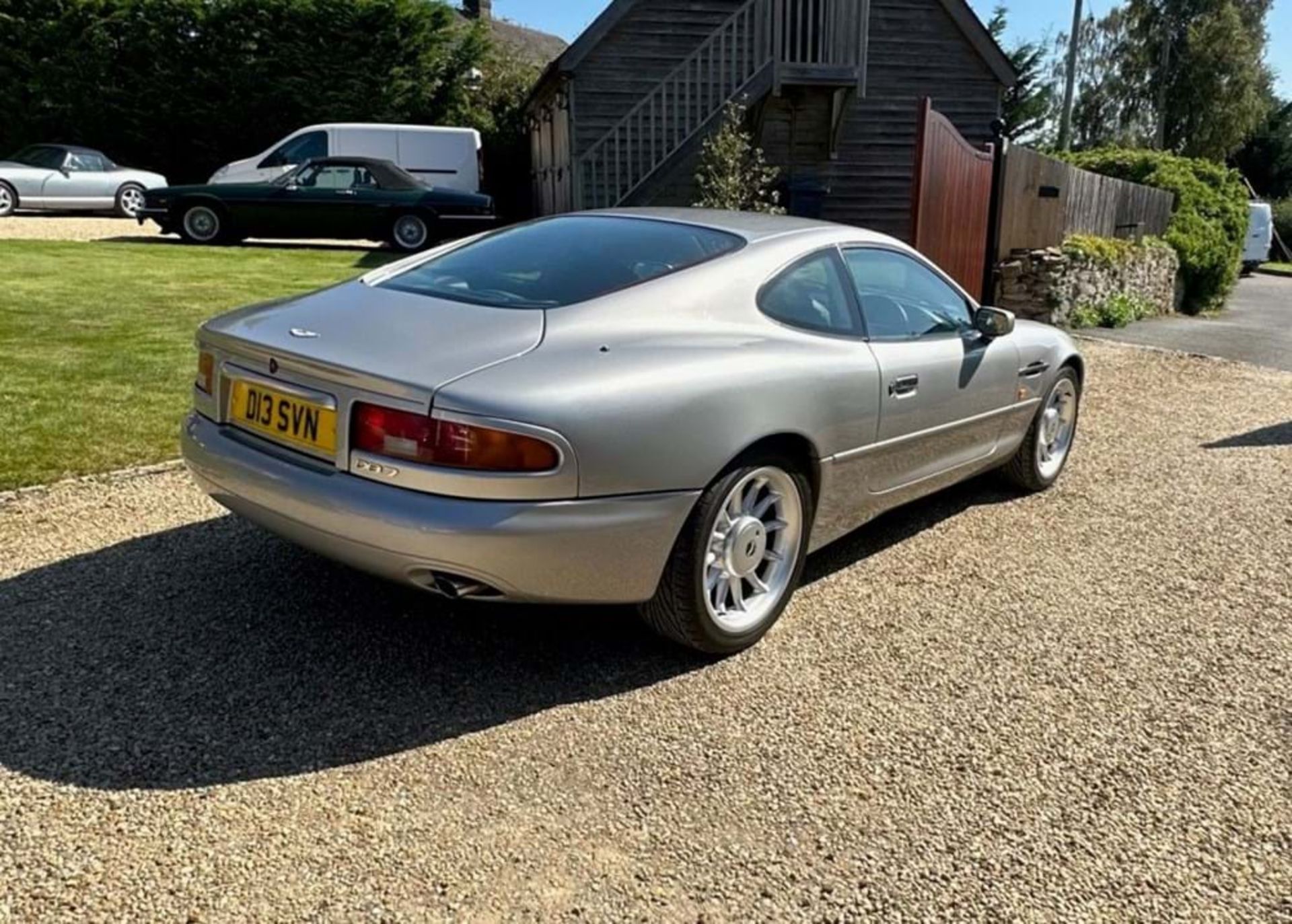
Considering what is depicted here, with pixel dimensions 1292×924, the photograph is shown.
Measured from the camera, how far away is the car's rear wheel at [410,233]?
15586mm

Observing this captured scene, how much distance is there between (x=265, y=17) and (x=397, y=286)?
2260cm

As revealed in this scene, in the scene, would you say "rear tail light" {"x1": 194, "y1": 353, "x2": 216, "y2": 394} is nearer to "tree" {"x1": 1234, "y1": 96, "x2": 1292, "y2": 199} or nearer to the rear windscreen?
the rear windscreen

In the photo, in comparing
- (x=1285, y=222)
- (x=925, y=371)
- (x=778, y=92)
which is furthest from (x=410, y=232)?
(x=1285, y=222)

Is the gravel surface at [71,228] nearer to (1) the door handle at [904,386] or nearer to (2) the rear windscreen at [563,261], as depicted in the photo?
(2) the rear windscreen at [563,261]

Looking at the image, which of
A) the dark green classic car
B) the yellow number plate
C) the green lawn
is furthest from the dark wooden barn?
the yellow number plate

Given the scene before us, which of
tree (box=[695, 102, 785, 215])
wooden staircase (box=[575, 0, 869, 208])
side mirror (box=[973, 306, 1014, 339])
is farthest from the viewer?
wooden staircase (box=[575, 0, 869, 208])

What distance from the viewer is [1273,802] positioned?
8.96 ft

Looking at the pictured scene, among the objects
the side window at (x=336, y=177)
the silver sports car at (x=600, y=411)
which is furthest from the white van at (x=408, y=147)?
the silver sports car at (x=600, y=411)

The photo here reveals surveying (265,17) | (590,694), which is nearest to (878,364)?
(590,694)

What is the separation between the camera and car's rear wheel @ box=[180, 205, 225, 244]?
15.1 m

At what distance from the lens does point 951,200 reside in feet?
34.9

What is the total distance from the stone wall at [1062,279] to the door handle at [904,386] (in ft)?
27.1

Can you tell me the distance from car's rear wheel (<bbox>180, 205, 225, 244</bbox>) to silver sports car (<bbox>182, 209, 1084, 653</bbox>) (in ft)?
41.6

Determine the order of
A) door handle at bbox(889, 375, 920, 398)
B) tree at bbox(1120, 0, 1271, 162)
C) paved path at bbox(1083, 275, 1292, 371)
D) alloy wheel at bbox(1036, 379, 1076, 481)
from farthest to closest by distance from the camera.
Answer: tree at bbox(1120, 0, 1271, 162) < paved path at bbox(1083, 275, 1292, 371) < alloy wheel at bbox(1036, 379, 1076, 481) < door handle at bbox(889, 375, 920, 398)
